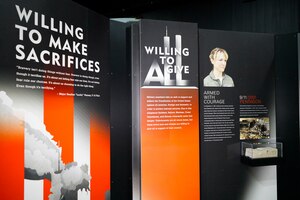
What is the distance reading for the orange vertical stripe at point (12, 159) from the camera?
74.9 inches

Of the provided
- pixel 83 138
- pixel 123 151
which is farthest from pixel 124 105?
pixel 83 138

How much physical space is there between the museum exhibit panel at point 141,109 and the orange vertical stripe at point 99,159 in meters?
0.02

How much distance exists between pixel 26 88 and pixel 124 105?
1.27 metres

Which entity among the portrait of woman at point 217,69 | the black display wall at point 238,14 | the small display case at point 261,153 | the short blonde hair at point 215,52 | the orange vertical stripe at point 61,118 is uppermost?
the black display wall at point 238,14

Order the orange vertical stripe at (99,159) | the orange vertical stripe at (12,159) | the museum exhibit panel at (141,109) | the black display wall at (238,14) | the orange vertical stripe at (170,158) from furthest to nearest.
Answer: the black display wall at (238,14)
the orange vertical stripe at (170,158)
the orange vertical stripe at (99,159)
the museum exhibit panel at (141,109)
the orange vertical stripe at (12,159)

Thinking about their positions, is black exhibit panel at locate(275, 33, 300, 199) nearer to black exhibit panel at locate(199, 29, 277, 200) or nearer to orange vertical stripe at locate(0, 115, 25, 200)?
black exhibit panel at locate(199, 29, 277, 200)

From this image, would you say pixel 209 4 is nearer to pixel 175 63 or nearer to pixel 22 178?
pixel 175 63

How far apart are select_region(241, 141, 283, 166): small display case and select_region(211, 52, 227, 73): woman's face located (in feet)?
3.18

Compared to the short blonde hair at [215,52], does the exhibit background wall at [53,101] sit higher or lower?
lower

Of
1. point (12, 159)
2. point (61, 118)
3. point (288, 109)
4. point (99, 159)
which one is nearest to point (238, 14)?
point (288, 109)

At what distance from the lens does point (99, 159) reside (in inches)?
111

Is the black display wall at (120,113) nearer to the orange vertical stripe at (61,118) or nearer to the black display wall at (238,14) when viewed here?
the orange vertical stripe at (61,118)

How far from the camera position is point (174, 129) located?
3.21 meters

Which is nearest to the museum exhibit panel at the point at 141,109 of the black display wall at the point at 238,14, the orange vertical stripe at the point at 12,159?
the orange vertical stripe at the point at 12,159
